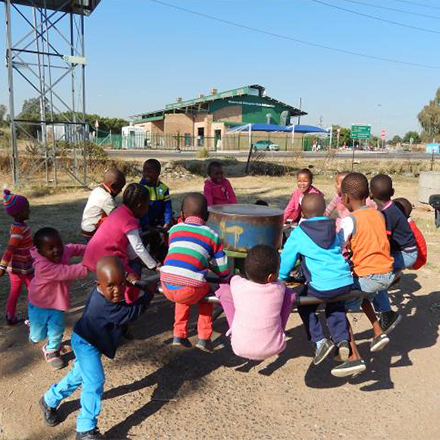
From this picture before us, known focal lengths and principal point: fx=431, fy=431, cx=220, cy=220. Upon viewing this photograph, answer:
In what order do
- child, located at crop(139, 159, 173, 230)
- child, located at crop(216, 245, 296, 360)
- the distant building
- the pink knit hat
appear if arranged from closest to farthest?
child, located at crop(216, 245, 296, 360)
the pink knit hat
child, located at crop(139, 159, 173, 230)
the distant building

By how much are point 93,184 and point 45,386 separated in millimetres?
11432

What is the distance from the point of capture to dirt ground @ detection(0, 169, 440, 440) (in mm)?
2604

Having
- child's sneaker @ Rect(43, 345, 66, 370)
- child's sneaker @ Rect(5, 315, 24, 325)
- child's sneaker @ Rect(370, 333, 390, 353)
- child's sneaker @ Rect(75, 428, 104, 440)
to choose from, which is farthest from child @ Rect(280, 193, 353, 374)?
child's sneaker @ Rect(5, 315, 24, 325)

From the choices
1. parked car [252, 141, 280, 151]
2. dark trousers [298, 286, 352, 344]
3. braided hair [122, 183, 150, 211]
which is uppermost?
parked car [252, 141, 280, 151]

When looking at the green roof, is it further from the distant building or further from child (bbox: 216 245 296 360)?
child (bbox: 216 245 296 360)

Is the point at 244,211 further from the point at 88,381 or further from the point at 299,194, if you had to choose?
the point at 88,381

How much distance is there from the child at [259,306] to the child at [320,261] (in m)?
0.32

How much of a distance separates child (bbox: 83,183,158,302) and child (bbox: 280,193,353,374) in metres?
1.03

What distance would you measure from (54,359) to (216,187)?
265 centimetres

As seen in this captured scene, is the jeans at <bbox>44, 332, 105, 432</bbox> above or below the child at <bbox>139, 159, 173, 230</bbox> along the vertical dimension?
below

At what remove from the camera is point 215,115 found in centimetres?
4909

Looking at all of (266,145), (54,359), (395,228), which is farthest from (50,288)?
(266,145)

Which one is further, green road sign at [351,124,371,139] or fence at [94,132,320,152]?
fence at [94,132,320,152]

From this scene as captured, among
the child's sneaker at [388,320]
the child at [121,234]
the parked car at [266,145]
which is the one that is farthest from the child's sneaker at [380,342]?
the parked car at [266,145]
